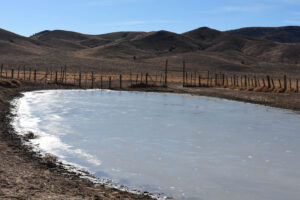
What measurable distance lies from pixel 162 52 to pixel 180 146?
375 ft

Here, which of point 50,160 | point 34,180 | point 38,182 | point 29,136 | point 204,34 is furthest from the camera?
point 204,34

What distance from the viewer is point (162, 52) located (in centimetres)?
12694

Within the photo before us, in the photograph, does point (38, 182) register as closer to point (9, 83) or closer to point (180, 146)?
point (180, 146)

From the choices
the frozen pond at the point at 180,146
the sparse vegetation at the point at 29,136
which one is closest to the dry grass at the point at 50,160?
the frozen pond at the point at 180,146

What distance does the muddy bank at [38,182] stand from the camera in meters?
7.61

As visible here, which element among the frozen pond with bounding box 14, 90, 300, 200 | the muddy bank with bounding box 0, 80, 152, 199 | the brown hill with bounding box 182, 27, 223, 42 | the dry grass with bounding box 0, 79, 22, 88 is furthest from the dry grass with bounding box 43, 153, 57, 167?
the brown hill with bounding box 182, 27, 223, 42

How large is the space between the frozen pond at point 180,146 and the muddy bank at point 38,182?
0.97 meters

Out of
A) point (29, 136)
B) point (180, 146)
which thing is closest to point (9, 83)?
point (29, 136)

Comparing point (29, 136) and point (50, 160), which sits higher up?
point (29, 136)

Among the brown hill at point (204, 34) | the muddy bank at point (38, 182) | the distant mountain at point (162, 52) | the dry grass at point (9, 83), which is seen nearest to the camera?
the muddy bank at point (38, 182)

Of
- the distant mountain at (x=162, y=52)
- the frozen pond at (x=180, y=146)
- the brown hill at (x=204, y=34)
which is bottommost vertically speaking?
the frozen pond at (x=180, y=146)

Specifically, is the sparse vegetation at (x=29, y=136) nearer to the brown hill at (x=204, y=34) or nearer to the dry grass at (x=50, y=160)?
the dry grass at (x=50, y=160)

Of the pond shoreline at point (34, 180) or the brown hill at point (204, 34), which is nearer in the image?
the pond shoreline at point (34, 180)

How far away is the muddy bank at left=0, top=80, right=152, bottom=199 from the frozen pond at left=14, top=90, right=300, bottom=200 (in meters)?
0.97
